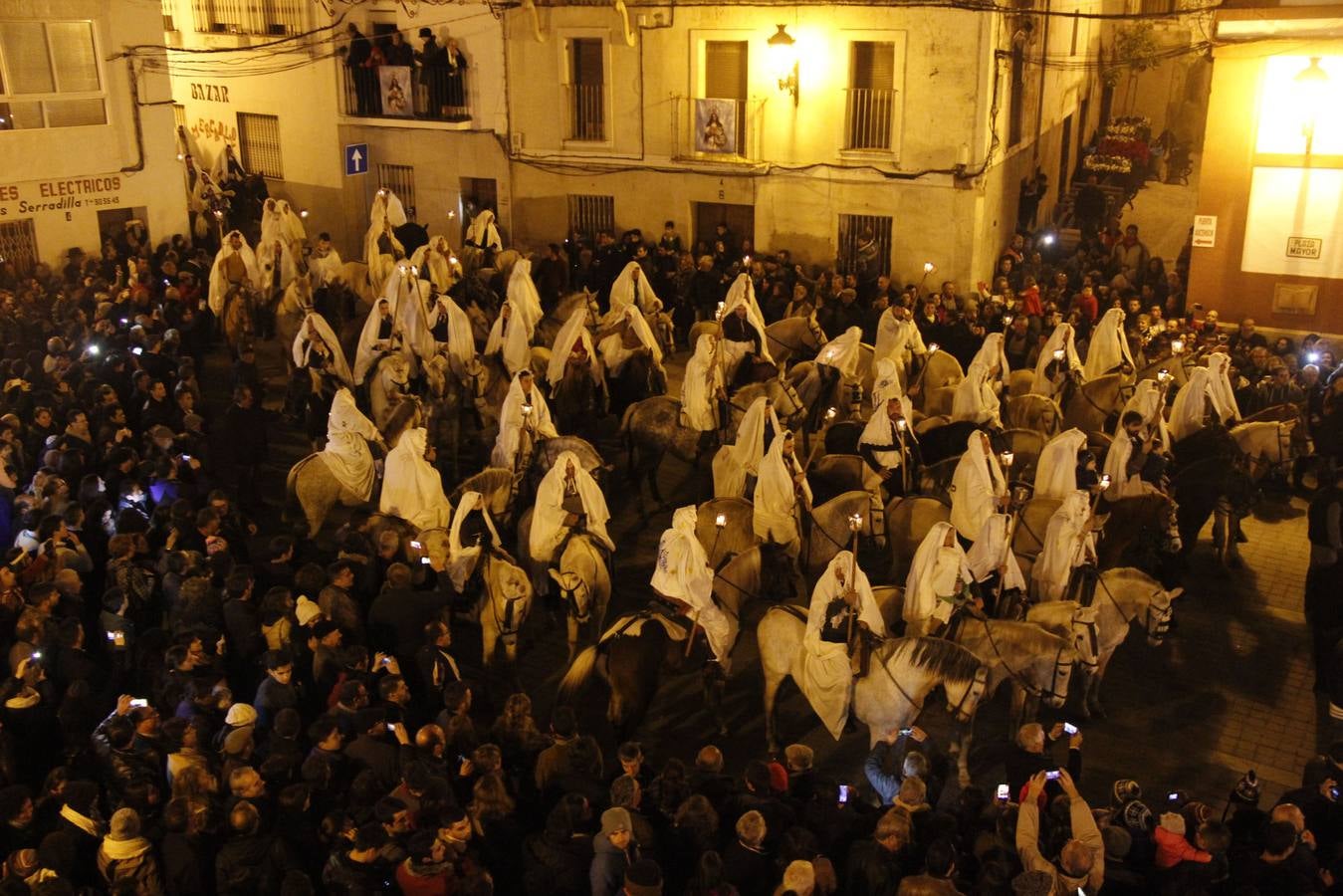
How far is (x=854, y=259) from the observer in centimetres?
2270

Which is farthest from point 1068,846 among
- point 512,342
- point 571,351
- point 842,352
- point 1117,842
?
point 512,342

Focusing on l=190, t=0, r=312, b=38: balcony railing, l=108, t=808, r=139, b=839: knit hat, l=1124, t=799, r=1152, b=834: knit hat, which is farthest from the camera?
l=190, t=0, r=312, b=38: balcony railing

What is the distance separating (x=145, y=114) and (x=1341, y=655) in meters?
20.7

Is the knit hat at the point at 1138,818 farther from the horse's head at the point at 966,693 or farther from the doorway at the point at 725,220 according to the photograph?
the doorway at the point at 725,220

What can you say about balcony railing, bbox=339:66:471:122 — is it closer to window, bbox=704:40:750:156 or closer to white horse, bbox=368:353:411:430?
window, bbox=704:40:750:156

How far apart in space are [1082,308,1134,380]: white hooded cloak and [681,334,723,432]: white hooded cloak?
482cm

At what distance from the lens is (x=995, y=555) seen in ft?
35.8

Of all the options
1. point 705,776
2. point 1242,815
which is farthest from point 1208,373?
point 705,776

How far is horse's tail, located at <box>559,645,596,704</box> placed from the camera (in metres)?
10.0

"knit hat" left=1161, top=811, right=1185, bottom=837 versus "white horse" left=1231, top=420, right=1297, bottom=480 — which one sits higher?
"white horse" left=1231, top=420, right=1297, bottom=480

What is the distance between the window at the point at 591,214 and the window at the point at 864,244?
15.4 feet

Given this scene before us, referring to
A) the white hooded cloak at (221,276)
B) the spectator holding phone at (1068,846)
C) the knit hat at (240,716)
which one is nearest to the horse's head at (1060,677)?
the spectator holding phone at (1068,846)

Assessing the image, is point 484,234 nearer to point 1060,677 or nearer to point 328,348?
point 328,348

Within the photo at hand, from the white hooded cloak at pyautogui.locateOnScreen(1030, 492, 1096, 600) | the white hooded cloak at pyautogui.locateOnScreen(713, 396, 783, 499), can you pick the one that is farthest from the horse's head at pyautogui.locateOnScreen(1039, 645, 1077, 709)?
the white hooded cloak at pyautogui.locateOnScreen(713, 396, 783, 499)
